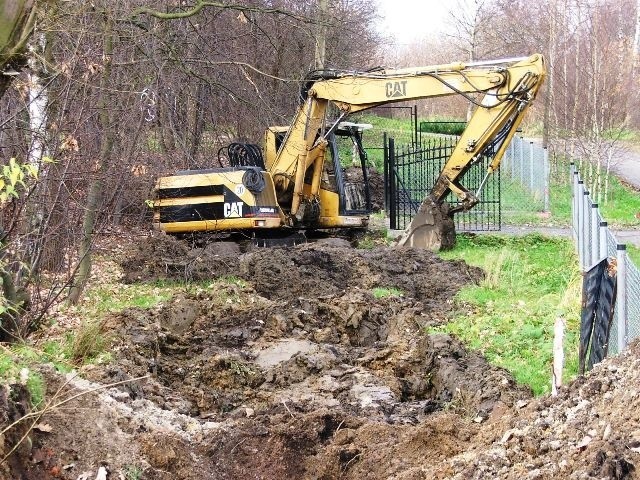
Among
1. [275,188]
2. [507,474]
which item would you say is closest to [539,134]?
[275,188]

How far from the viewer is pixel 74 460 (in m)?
5.46

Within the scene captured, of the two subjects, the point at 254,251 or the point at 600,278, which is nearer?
the point at 600,278

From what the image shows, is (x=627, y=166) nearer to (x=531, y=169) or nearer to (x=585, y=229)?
(x=531, y=169)

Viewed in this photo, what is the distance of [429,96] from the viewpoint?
15453 millimetres

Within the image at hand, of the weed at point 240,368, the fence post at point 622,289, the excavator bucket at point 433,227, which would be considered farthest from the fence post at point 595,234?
the excavator bucket at point 433,227

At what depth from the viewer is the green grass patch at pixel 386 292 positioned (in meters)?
12.4

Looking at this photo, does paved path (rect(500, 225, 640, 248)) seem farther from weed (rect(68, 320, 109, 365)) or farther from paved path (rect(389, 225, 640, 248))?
weed (rect(68, 320, 109, 365))

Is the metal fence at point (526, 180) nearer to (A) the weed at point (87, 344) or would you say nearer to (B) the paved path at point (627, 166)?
(B) the paved path at point (627, 166)

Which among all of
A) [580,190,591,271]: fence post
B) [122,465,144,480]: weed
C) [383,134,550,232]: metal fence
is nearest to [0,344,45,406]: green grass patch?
[122,465,144,480]: weed

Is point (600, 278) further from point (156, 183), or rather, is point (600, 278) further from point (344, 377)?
point (156, 183)

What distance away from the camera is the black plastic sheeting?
23.3ft

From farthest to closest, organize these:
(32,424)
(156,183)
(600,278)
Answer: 1. (156,183)
2. (600,278)
3. (32,424)

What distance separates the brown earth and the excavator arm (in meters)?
1.89

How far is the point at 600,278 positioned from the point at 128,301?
22.4 ft
